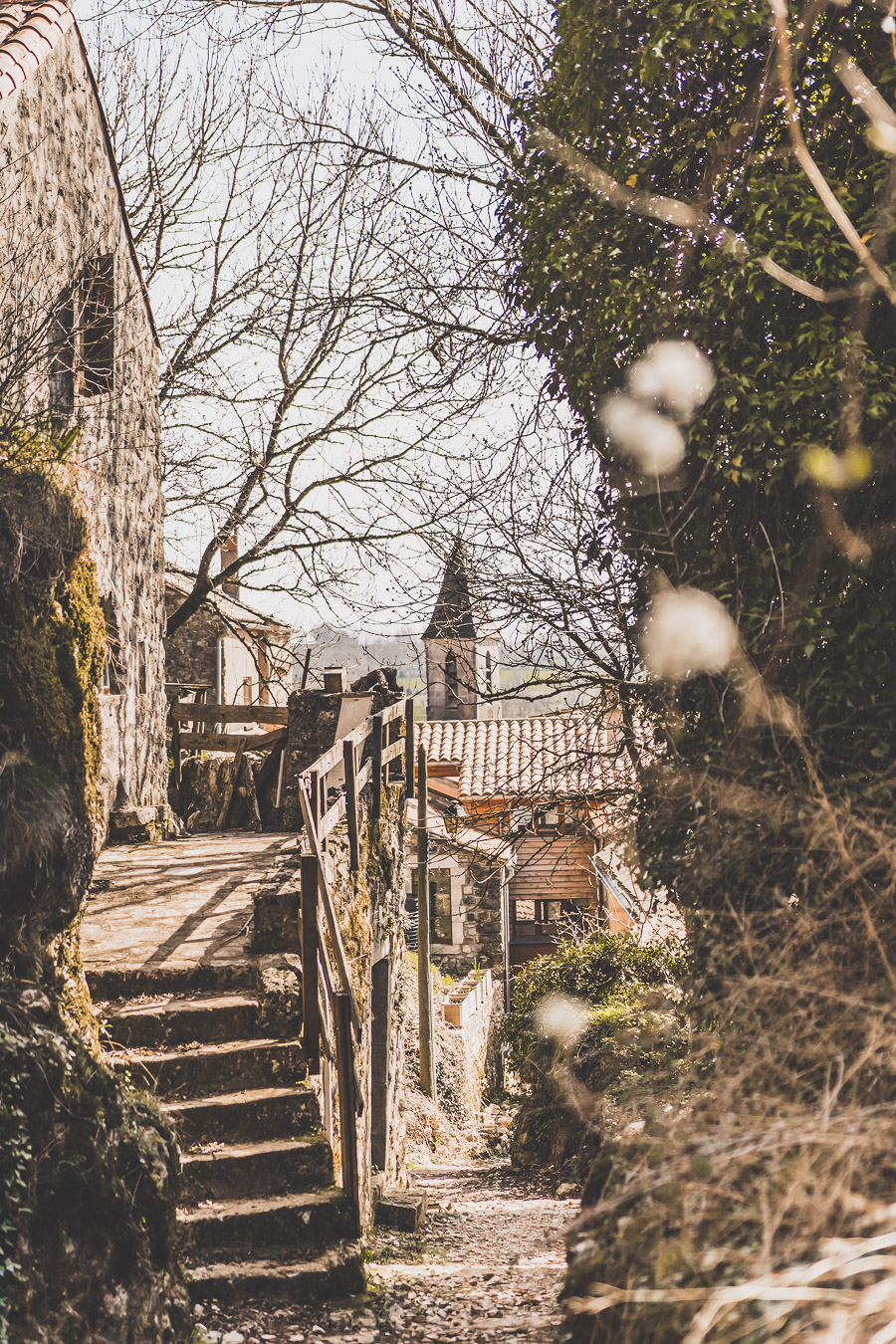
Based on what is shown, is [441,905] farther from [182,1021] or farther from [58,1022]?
[58,1022]

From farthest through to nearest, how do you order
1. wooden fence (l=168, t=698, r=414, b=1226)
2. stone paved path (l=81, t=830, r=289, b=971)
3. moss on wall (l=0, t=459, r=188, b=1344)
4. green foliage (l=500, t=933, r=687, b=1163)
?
green foliage (l=500, t=933, r=687, b=1163), stone paved path (l=81, t=830, r=289, b=971), wooden fence (l=168, t=698, r=414, b=1226), moss on wall (l=0, t=459, r=188, b=1344)

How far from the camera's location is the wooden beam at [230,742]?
13500mm

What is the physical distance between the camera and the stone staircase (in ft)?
17.7

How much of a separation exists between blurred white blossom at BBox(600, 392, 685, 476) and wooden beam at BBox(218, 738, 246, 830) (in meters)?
8.67

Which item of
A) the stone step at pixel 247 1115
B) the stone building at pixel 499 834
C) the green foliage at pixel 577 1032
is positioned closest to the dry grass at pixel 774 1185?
the stone step at pixel 247 1115

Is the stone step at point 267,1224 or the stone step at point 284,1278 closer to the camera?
the stone step at point 284,1278

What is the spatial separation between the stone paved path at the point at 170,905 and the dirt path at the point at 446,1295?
2.13m

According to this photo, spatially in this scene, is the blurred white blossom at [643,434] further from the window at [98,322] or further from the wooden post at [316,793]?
the window at [98,322]

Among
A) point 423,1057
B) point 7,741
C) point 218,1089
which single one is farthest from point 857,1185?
point 423,1057

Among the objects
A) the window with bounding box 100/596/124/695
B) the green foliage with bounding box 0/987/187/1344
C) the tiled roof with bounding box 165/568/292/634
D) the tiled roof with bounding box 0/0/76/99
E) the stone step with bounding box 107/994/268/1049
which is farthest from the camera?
the tiled roof with bounding box 165/568/292/634

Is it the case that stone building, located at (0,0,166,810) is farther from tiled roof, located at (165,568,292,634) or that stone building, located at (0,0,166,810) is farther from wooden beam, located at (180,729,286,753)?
tiled roof, located at (165,568,292,634)

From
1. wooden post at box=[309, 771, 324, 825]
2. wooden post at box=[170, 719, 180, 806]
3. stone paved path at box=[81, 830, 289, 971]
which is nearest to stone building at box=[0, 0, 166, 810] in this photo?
stone paved path at box=[81, 830, 289, 971]

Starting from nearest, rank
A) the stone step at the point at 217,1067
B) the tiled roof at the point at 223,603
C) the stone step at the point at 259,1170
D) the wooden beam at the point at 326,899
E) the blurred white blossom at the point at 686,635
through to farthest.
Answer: the blurred white blossom at the point at 686,635, the stone step at the point at 259,1170, the stone step at the point at 217,1067, the wooden beam at the point at 326,899, the tiled roof at the point at 223,603

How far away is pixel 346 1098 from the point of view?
6.31 metres
